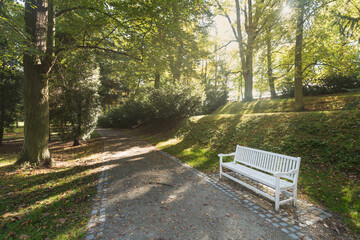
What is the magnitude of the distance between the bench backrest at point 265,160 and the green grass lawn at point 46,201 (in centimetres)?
475

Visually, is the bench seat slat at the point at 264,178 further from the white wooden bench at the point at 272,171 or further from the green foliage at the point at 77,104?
the green foliage at the point at 77,104

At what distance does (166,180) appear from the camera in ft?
17.8

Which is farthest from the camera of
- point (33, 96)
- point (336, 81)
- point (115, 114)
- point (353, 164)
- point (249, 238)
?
point (115, 114)

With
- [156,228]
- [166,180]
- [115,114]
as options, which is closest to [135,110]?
[115,114]

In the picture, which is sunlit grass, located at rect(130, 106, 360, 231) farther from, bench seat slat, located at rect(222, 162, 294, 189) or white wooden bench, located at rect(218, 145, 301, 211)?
bench seat slat, located at rect(222, 162, 294, 189)

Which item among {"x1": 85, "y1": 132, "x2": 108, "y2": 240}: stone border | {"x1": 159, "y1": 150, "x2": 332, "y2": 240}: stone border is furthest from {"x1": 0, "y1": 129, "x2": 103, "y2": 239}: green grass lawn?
{"x1": 159, "y1": 150, "x2": 332, "y2": 240}: stone border

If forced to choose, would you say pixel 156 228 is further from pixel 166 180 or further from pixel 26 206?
pixel 26 206

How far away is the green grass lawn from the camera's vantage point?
3072mm

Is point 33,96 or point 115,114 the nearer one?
point 33,96

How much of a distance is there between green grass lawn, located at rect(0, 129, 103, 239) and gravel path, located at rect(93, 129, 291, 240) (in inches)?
19.9

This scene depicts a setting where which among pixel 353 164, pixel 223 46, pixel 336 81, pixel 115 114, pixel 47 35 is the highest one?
pixel 223 46

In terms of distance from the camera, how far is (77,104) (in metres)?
11.7

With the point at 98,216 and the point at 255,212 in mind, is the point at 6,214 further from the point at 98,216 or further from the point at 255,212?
the point at 255,212

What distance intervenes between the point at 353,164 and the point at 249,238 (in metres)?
4.65
